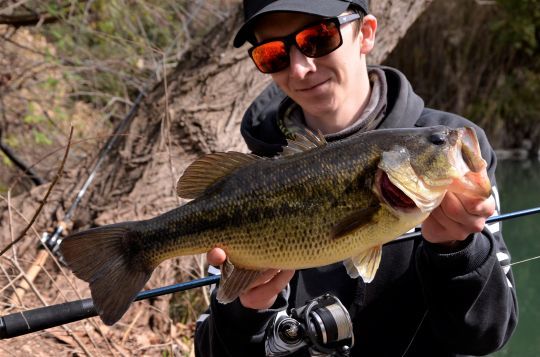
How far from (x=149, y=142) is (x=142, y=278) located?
8.16ft

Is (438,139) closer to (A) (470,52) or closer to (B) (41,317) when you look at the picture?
(B) (41,317)

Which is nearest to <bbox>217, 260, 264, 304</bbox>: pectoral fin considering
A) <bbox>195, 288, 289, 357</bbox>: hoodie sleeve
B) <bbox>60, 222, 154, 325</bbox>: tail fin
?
<bbox>60, 222, 154, 325</bbox>: tail fin

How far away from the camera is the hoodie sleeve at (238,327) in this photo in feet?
6.79

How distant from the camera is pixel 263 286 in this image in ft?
6.24

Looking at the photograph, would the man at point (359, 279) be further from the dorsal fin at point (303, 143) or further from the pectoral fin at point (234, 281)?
the dorsal fin at point (303, 143)

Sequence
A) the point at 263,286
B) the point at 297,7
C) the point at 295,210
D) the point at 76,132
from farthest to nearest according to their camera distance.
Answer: the point at 76,132
the point at 297,7
the point at 263,286
the point at 295,210

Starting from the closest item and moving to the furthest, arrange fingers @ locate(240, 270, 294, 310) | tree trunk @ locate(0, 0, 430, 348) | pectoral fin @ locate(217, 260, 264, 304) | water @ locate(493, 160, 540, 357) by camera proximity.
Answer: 1. pectoral fin @ locate(217, 260, 264, 304)
2. fingers @ locate(240, 270, 294, 310)
3. tree trunk @ locate(0, 0, 430, 348)
4. water @ locate(493, 160, 540, 357)

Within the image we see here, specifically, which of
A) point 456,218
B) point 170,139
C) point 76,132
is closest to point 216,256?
point 456,218

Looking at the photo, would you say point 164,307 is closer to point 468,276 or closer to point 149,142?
point 149,142

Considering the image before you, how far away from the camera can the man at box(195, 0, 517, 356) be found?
1888mm

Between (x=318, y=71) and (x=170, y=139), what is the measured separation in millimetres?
1837

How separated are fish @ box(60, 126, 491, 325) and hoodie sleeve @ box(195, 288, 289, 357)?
15.2 inches

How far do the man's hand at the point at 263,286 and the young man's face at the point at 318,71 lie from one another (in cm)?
72

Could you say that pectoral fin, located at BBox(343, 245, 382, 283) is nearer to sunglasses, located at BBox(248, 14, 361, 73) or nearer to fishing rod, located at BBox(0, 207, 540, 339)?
fishing rod, located at BBox(0, 207, 540, 339)
